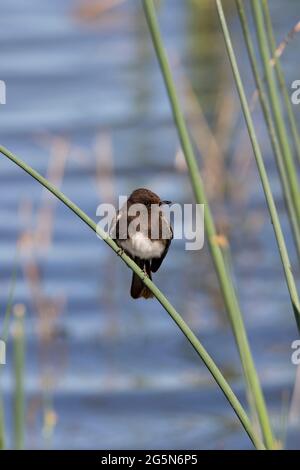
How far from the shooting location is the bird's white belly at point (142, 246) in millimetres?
3869

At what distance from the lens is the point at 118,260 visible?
6.87 metres

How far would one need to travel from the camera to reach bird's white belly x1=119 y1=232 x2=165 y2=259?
12.7 feet

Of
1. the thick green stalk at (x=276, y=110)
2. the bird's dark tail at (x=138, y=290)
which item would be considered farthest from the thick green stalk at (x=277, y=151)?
the bird's dark tail at (x=138, y=290)

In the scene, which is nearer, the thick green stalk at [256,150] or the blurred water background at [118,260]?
the thick green stalk at [256,150]

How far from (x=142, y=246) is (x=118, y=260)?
300 centimetres

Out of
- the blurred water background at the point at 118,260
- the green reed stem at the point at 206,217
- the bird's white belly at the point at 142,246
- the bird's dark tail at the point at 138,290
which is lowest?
the green reed stem at the point at 206,217

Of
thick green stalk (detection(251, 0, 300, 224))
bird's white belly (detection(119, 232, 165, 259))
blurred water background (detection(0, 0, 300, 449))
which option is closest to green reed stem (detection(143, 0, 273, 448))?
thick green stalk (detection(251, 0, 300, 224))

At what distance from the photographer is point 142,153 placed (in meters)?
8.68

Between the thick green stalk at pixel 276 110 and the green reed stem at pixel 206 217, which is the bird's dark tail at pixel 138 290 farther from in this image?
the green reed stem at pixel 206 217

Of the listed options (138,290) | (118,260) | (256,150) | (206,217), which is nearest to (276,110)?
(256,150)

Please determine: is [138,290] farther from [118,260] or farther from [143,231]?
[118,260]

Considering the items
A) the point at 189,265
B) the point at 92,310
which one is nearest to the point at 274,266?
the point at 189,265

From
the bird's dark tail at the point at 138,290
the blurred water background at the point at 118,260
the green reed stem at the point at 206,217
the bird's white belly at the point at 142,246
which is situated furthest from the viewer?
the blurred water background at the point at 118,260

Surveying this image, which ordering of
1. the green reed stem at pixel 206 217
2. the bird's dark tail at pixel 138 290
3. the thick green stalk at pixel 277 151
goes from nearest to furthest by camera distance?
the green reed stem at pixel 206 217, the thick green stalk at pixel 277 151, the bird's dark tail at pixel 138 290
